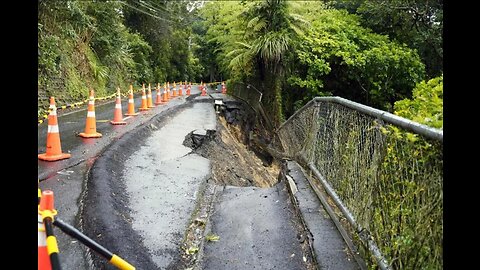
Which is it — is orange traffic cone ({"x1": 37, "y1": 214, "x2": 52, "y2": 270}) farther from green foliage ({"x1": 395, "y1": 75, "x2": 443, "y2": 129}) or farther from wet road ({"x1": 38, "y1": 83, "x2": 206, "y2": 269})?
green foliage ({"x1": 395, "y1": 75, "x2": 443, "y2": 129})

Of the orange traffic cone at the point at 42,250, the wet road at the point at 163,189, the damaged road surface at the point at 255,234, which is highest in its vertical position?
the orange traffic cone at the point at 42,250

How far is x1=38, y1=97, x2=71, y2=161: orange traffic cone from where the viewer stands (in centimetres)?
638

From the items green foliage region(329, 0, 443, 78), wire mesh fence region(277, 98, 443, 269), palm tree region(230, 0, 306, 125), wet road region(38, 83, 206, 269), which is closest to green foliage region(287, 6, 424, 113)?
palm tree region(230, 0, 306, 125)

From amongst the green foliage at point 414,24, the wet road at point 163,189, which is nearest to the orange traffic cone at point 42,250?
the wet road at point 163,189

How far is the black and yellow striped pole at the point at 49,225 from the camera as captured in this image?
2109mm

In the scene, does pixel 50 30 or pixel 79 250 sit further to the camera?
pixel 50 30

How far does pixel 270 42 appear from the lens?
16.7 m

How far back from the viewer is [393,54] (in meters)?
16.1

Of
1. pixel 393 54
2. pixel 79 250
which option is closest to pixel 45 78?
pixel 79 250

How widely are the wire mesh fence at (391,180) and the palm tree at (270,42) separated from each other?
11930 millimetres

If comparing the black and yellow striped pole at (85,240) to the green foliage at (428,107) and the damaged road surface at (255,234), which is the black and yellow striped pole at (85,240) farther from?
the green foliage at (428,107)
